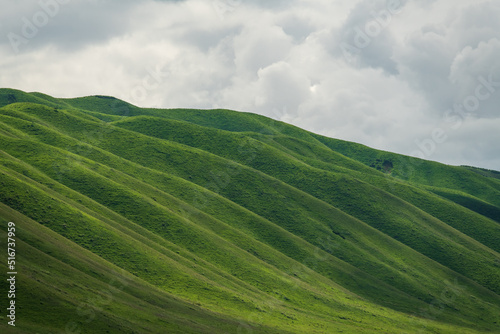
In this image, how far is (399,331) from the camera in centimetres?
11231

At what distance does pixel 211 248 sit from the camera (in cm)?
12475

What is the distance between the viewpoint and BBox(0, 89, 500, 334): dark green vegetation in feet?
274

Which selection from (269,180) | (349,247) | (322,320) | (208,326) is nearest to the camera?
(208,326)

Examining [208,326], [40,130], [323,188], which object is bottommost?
[208,326]

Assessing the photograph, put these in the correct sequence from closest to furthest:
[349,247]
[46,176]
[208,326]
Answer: [208,326] < [46,176] < [349,247]

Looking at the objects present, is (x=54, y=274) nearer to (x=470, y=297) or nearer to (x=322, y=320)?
(x=322, y=320)

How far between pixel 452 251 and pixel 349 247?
125ft

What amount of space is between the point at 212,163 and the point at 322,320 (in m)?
92.8

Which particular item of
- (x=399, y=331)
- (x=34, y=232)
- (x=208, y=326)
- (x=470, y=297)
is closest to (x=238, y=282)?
(x=208, y=326)

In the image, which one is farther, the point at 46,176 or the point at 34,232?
the point at 46,176

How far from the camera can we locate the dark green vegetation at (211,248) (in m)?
83.4

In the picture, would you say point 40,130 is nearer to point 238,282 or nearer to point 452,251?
point 238,282

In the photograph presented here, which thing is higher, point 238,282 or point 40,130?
point 40,130

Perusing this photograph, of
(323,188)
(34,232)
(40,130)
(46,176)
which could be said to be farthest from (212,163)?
(34,232)
